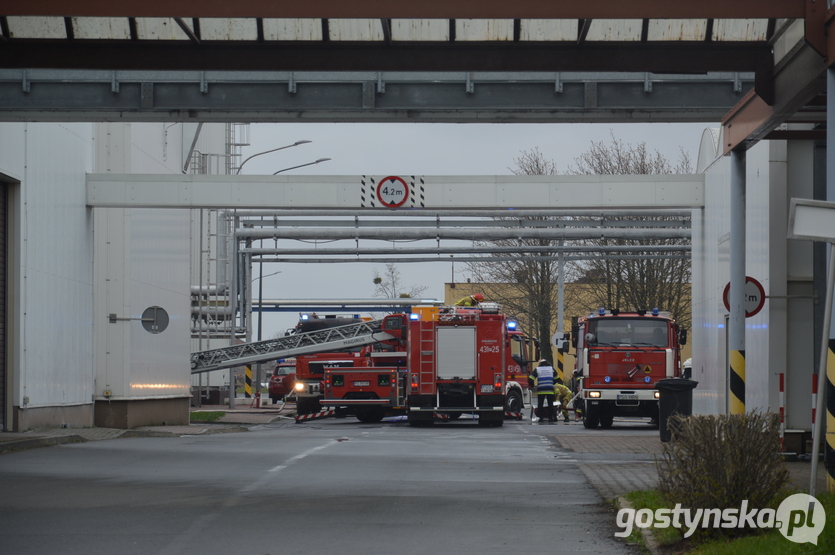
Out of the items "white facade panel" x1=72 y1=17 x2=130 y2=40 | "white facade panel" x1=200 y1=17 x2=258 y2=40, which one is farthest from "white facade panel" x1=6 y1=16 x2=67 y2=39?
"white facade panel" x1=200 y1=17 x2=258 y2=40

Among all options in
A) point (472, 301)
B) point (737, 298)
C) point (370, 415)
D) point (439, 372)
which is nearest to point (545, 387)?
point (439, 372)

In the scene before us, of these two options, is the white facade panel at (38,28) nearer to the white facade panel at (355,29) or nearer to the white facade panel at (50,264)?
the white facade panel at (355,29)

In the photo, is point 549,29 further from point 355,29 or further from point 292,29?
point 292,29

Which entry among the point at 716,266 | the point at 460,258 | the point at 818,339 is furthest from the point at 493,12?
the point at 460,258

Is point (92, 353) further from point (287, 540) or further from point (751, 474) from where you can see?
point (751, 474)

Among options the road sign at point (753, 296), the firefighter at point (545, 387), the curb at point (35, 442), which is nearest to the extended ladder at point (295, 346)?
the firefighter at point (545, 387)

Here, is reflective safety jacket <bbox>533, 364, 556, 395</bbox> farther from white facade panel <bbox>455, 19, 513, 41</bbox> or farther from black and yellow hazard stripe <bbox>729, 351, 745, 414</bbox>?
white facade panel <bbox>455, 19, 513, 41</bbox>

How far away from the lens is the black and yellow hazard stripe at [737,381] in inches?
462

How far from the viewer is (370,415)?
30.6 m

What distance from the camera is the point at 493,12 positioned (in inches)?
398

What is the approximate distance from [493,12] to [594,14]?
0.92 m

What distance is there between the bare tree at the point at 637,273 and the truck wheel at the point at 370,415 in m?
12.1

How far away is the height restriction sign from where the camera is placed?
23.9m

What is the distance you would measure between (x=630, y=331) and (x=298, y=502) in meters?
16.7
